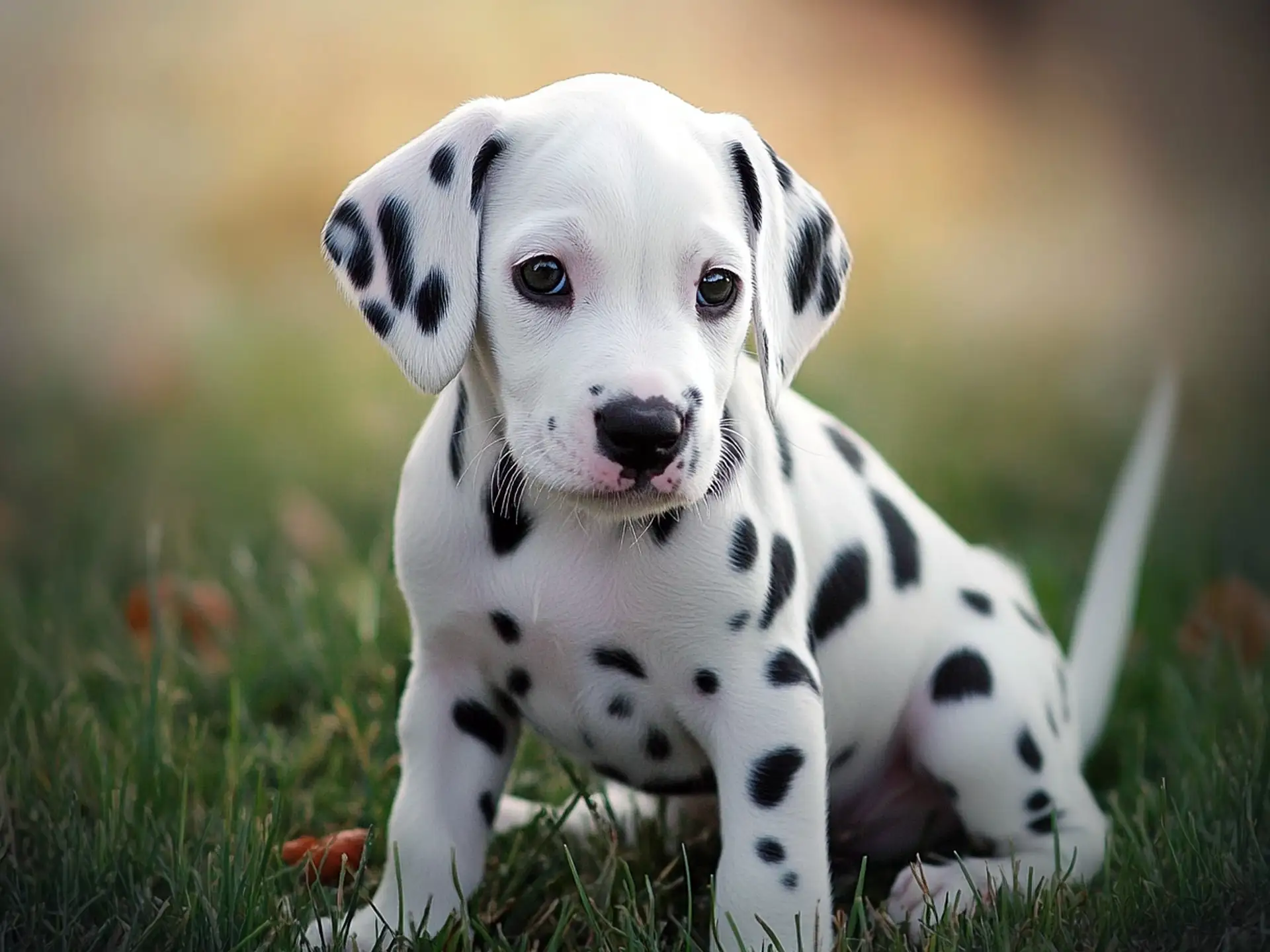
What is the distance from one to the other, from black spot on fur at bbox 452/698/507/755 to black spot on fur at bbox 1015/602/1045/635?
1535 millimetres

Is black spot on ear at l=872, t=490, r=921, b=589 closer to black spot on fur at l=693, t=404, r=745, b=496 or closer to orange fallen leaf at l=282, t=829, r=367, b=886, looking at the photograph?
black spot on fur at l=693, t=404, r=745, b=496

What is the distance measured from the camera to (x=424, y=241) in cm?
310

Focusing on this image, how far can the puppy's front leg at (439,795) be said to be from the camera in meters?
3.49

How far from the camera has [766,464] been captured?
3430 mm

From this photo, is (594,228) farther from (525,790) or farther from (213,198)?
(213,198)

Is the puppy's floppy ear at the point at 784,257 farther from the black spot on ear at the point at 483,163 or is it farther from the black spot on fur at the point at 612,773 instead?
the black spot on fur at the point at 612,773

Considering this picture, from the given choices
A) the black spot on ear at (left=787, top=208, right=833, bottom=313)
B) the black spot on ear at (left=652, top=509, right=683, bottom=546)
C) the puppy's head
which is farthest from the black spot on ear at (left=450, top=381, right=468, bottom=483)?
the black spot on ear at (left=787, top=208, right=833, bottom=313)

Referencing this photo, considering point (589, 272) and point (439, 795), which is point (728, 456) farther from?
point (439, 795)

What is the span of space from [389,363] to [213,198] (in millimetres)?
1881

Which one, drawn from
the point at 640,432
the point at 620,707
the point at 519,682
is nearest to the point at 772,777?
the point at 620,707

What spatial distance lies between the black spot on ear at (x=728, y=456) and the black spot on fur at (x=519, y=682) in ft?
2.00

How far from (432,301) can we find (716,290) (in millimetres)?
599

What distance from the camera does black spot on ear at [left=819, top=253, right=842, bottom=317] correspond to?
11.3ft

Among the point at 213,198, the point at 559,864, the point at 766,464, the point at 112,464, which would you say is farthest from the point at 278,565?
the point at 213,198
